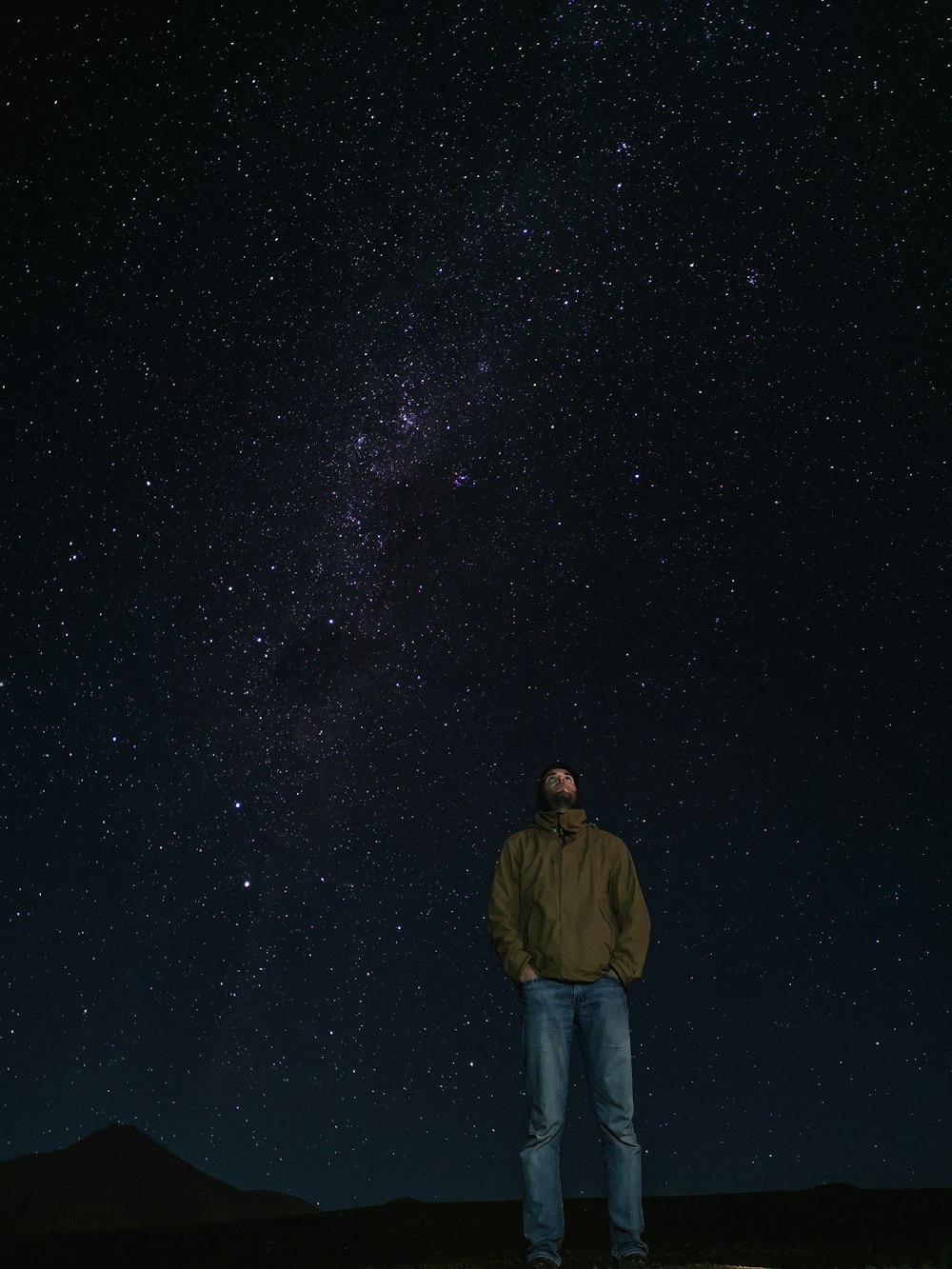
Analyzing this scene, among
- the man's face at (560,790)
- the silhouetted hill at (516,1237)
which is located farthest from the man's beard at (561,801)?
the silhouetted hill at (516,1237)

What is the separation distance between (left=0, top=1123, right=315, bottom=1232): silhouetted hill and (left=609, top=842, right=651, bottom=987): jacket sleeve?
28.2m

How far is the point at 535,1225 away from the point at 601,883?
1.20m

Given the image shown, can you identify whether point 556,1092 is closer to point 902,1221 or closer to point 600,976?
point 600,976

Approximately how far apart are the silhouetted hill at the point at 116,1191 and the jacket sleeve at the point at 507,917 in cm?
2807

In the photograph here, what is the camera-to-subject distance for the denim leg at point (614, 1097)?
315 cm

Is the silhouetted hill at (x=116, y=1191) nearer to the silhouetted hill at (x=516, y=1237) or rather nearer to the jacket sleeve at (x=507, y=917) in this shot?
the silhouetted hill at (x=516, y=1237)

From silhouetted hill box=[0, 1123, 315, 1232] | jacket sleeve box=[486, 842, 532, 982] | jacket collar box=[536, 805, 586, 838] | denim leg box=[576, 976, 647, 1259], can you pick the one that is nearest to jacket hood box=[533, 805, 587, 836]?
jacket collar box=[536, 805, 586, 838]

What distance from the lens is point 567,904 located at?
3.60m

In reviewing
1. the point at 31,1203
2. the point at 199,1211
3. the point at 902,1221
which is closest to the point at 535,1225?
the point at 902,1221

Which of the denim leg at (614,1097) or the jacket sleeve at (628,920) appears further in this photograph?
the jacket sleeve at (628,920)

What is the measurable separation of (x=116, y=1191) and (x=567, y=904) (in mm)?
35627

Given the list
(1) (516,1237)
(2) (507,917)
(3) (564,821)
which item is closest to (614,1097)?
(2) (507,917)

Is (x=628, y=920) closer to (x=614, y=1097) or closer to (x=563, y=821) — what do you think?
(x=563, y=821)

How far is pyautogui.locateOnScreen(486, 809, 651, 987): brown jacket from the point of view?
351 cm
